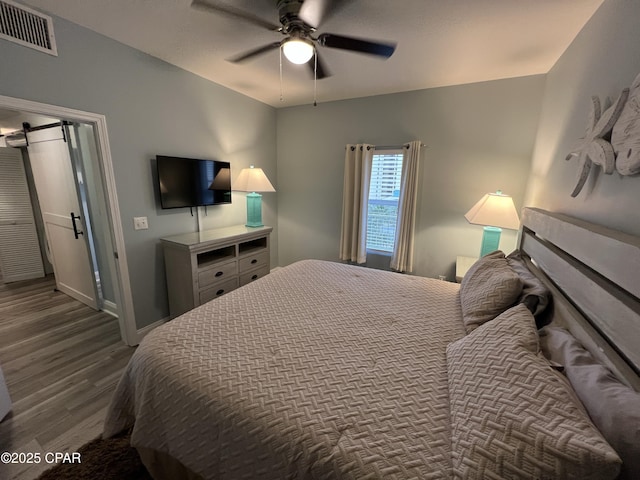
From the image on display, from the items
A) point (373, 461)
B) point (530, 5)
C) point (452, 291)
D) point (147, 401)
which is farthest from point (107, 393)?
point (530, 5)

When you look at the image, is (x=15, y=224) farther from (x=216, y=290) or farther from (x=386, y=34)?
(x=386, y=34)

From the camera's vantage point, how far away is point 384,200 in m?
3.28

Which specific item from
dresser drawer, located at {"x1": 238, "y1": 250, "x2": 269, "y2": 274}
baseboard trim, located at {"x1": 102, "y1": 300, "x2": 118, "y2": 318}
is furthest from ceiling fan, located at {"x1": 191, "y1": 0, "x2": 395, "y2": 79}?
baseboard trim, located at {"x1": 102, "y1": 300, "x2": 118, "y2": 318}

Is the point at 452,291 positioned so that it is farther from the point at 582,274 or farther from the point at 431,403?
the point at 431,403

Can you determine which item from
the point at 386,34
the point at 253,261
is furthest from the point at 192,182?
the point at 386,34

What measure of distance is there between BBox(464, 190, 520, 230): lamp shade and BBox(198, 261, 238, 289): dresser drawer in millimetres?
2410

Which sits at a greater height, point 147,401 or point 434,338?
point 434,338

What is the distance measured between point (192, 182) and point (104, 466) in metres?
2.22

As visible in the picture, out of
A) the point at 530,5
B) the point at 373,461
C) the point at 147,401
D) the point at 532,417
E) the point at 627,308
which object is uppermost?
the point at 530,5

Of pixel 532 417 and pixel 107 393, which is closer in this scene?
pixel 532 417

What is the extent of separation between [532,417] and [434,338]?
2.07 feet

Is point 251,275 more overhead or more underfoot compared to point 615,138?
more underfoot

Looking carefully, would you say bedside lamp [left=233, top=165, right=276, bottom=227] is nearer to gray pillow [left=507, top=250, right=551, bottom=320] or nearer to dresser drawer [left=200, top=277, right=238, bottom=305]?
dresser drawer [left=200, top=277, right=238, bottom=305]

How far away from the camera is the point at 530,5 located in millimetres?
1470
